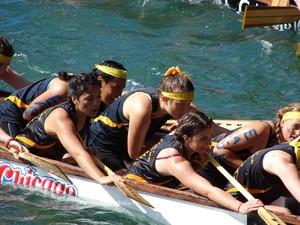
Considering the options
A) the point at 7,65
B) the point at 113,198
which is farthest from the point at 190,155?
the point at 7,65

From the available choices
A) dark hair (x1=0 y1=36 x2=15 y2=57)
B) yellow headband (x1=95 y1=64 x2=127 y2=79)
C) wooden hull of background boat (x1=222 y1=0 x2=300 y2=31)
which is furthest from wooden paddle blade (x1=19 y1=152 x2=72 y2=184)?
wooden hull of background boat (x1=222 y1=0 x2=300 y2=31)

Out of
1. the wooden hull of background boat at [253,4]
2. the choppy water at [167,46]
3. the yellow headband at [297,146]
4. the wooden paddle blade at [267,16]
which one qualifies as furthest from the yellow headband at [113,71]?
the wooden hull of background boat at [253,4]

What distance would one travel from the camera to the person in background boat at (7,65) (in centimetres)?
673

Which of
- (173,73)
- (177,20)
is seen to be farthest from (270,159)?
(177,20)

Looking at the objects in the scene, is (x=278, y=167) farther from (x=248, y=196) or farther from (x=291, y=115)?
(x=291, y=115)

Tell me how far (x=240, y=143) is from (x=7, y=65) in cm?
253

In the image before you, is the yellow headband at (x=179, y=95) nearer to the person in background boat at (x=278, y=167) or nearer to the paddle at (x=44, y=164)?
the person in background boat at (x=278, y=167)

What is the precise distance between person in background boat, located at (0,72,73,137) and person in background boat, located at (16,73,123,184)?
31 cm

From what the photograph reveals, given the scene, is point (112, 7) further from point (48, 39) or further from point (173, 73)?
point (173, 73)

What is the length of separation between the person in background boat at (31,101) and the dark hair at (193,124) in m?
1.51

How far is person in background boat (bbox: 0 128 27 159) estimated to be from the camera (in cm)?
608

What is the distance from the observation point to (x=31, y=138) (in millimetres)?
6105

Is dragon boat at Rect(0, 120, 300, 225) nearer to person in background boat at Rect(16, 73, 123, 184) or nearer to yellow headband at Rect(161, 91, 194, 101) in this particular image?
person in background boat at Rect(16, 73, 123, 184)

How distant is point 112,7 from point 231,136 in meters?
8.03
